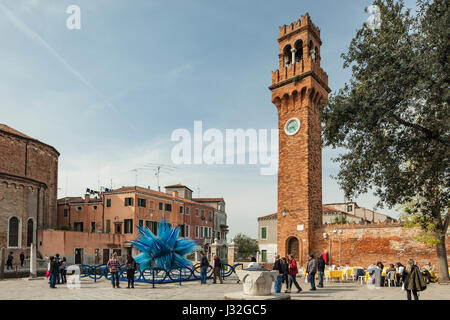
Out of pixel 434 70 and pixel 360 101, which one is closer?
pixel 434 70

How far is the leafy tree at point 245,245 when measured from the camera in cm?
6531

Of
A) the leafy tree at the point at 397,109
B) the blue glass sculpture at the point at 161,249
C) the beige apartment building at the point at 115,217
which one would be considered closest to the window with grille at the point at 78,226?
the beige apartment building at the point at 115,217

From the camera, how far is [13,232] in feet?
107

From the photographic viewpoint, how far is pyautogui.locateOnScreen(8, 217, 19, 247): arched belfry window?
106ft

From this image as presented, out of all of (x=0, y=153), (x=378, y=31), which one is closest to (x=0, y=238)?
(x=0, y=153)

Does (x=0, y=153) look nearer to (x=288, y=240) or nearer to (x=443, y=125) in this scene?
(x=288, y=240)

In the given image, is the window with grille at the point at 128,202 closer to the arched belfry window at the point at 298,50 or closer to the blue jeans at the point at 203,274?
the arched belfry window at the point at 298,50

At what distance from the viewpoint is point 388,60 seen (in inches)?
483

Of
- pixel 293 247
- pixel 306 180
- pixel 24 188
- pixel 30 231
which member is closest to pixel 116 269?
pixel 293 247

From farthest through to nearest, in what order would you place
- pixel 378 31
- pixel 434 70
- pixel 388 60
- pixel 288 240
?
pixel 288 240 → pixel 378 31 → pixel 388 60 → pixel 434 70

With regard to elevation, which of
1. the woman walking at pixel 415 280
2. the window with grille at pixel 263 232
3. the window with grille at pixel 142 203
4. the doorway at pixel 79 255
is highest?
the window with grille at pixel 142 203

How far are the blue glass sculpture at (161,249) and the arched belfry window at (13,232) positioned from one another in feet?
60.2

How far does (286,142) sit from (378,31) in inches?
675
